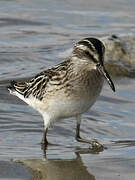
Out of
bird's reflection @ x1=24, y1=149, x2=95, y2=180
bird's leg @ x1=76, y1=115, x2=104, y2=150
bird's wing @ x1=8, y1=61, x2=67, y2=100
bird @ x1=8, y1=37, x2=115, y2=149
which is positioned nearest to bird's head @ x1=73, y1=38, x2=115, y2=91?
bird @ x1=8, y1=37, x2=115, y2=149

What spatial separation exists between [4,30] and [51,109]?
7.24m

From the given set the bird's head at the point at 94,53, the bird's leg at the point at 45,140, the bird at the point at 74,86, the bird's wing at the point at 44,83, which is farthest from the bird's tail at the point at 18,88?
the bird's head at the point at 94,53

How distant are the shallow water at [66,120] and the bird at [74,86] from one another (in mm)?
430

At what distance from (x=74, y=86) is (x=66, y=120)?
1.74 m

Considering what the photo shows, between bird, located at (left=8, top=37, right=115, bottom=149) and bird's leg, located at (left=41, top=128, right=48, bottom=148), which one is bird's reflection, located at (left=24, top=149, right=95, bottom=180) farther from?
bird, located at (left=8, top=37, right=115, bottom=149)

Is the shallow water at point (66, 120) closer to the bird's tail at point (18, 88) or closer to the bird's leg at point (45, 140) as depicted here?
the bird's leg at point (45, 140)

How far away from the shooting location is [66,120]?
11547 mm

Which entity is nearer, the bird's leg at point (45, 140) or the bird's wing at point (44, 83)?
the bird's wing at point (44, 83)

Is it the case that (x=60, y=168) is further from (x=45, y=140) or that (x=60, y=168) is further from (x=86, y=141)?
(x=86, y=141)

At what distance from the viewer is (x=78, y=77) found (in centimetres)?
988

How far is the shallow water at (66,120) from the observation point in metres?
9.57

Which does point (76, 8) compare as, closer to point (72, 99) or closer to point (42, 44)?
point (42, 44)

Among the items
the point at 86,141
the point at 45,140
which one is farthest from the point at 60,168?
the point at 86,141

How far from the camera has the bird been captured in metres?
9.55
